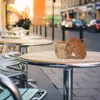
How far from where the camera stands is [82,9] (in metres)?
67.9

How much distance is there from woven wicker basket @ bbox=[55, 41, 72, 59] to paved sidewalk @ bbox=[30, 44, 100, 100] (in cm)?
235

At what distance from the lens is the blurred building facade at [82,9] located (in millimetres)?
59019

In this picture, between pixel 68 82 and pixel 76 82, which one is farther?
pixel 76 82

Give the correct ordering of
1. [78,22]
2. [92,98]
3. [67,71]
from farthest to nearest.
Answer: [78,22]
[92,98]
[67,71]

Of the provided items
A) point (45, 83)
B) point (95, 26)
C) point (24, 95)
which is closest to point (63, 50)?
point (24, 95)

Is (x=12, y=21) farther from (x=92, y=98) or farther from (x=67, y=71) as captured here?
(x=67, y=71)

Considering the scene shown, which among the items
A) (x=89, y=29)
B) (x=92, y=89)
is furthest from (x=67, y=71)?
(x=89, y=29)

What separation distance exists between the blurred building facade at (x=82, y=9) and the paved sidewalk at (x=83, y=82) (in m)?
49.0

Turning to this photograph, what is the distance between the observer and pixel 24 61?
3771 millimetres

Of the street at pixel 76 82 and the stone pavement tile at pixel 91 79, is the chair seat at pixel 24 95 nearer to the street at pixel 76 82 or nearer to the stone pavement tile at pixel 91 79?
the street at pixel 76 82

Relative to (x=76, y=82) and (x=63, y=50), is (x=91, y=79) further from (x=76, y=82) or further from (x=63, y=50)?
(x=63, y=50)

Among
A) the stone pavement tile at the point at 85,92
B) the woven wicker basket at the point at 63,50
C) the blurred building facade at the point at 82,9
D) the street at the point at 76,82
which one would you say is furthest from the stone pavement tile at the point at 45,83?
the blurred building facade at the point at 82,9

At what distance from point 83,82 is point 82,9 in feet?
201

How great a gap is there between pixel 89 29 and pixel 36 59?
39.1m
